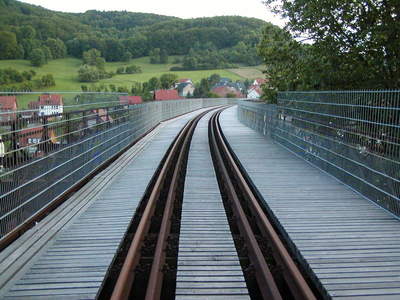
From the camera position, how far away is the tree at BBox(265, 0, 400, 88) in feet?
34.9

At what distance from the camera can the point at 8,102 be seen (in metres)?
6.26

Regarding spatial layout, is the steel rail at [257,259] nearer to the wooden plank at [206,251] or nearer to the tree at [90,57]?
the wooden plank at [206,251]

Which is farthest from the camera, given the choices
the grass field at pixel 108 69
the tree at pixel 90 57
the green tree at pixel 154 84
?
the tree at pixel 90 57

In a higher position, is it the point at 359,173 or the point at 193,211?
the point at 359,173

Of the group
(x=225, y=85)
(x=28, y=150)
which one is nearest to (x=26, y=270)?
(x=28, y=150)

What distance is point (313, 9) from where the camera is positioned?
11695mm

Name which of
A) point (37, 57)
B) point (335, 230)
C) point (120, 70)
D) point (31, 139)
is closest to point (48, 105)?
point (31, 139)

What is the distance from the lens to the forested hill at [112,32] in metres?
75.3

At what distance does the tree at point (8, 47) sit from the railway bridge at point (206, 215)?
6214 cm

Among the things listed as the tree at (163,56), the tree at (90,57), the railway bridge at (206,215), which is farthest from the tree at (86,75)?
the railway bridge at (206,215)

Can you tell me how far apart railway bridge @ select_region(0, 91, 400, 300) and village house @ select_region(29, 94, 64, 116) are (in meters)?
0.20

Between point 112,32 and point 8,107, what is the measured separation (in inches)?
4651

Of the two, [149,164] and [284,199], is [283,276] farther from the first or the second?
[149,164]

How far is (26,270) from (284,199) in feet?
15.6
